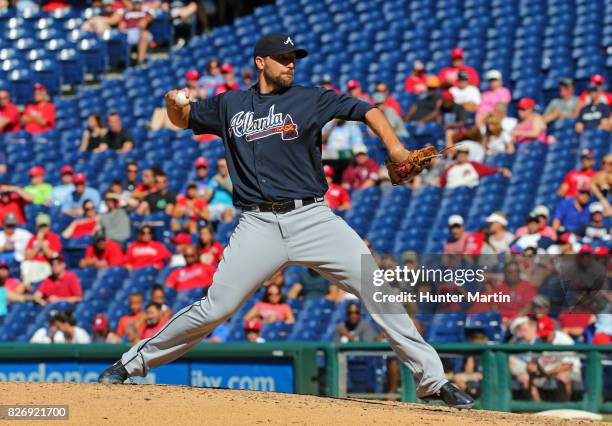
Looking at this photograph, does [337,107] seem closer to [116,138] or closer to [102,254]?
[102,254]

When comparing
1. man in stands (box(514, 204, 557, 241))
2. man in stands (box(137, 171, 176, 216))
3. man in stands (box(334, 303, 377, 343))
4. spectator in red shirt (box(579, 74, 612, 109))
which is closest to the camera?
man in stands (box(334, 303, 377, 343))

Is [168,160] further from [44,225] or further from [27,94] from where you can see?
[27,94]

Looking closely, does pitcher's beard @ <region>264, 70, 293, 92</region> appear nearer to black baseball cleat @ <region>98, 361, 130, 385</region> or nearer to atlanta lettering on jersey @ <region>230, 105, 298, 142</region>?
atlanta lettering on jersey @ <region>230, 105, 298, 142</region>

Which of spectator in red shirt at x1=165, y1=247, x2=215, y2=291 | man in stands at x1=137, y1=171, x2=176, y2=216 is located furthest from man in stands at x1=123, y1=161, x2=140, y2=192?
spectator in red shirt at x1=165, y1=247, x2=215, y2=291

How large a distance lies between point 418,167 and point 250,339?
5036mm

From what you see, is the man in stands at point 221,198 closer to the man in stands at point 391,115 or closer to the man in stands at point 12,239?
the man in stands at point 391,115

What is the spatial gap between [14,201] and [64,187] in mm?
588

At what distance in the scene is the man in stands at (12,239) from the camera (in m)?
13.1

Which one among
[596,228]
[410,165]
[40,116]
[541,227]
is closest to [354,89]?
[541,227]

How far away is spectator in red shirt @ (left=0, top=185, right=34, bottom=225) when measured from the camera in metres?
13.8

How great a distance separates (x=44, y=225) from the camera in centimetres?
1298

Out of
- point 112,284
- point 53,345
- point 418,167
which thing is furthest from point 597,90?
point 418,167

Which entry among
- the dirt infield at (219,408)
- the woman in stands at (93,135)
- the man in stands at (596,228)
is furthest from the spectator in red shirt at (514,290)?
the woman in stands at (93,135)

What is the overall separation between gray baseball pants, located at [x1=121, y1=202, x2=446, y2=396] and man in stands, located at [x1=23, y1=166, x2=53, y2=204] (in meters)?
8.81
